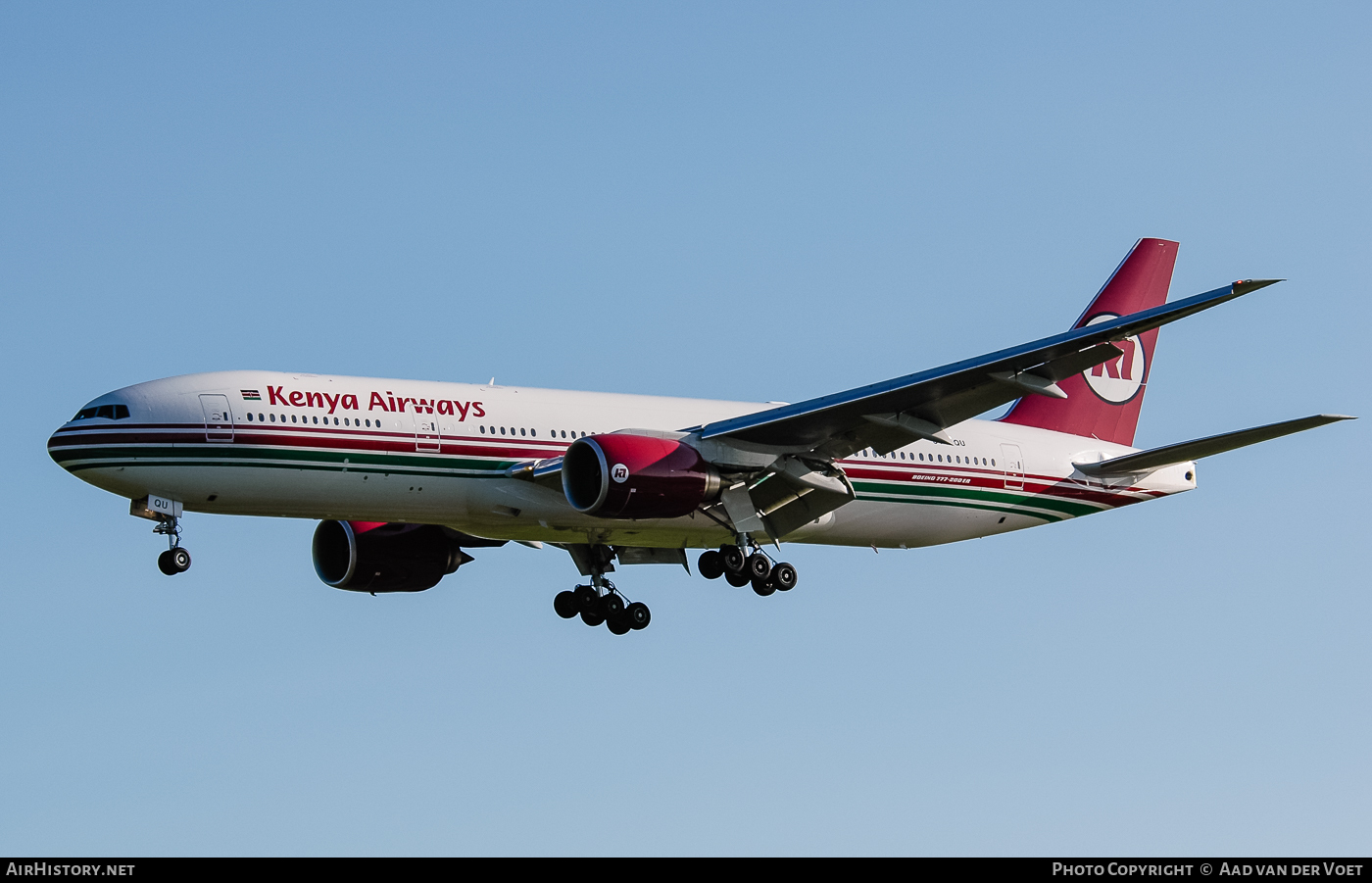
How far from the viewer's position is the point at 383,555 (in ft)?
130

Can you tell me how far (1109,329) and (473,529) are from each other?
13.8 metres

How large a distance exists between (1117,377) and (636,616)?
1434cm

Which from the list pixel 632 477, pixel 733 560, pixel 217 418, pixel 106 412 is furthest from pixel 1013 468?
pixel 106 412

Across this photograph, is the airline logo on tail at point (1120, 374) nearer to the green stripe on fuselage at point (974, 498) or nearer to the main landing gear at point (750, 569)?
the green stripe on fuselage at point (974, 498)

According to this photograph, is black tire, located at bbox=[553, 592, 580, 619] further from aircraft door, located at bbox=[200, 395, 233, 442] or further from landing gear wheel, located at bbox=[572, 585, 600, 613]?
aircraft door, located at bbox=[200, 395, 233, 442]

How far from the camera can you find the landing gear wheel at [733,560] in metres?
36.5

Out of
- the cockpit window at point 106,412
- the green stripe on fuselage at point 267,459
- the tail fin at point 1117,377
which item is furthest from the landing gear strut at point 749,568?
the cockpit window at point 106,412

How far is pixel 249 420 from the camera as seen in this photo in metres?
32.6

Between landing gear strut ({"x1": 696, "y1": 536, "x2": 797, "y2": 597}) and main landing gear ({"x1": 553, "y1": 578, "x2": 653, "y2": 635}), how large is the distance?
3365 millimetres

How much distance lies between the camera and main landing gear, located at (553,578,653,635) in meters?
39.8

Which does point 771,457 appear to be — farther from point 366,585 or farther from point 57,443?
point 57,443

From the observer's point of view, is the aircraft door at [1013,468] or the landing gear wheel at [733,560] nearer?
the landing gear wheel at [733,560]

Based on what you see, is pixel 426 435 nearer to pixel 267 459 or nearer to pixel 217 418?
pixel 267 459

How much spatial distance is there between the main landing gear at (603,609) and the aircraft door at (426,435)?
761cm
